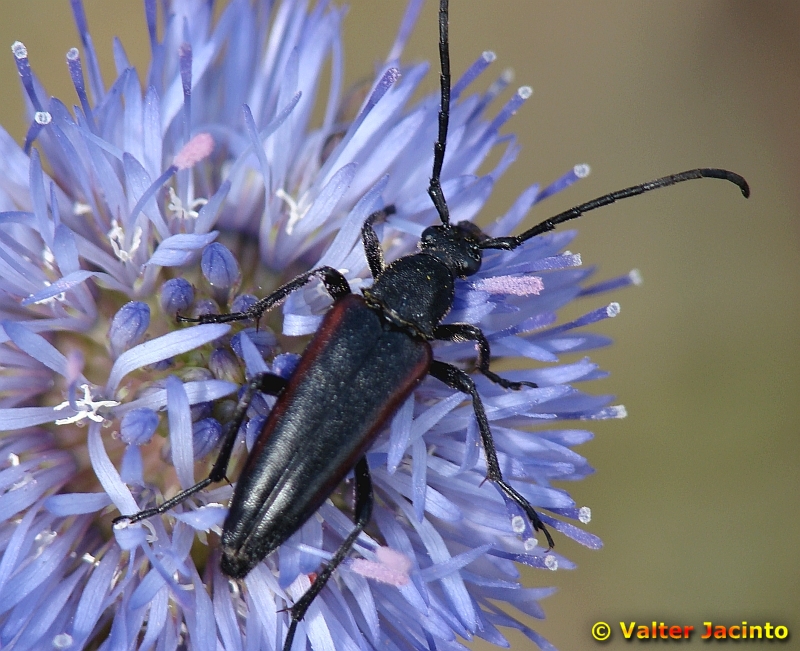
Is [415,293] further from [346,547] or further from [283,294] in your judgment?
[346,547]

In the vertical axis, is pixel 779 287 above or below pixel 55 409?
below

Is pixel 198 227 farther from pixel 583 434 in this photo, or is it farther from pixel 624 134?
pixel 624 134

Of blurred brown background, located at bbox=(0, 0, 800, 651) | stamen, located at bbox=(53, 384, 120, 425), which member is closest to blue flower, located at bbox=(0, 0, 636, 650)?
stamen, located at bbox=(53, 384, 120, 425)

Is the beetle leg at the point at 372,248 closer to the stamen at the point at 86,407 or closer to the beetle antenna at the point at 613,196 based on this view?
the beetle antenna at the point at 613,196

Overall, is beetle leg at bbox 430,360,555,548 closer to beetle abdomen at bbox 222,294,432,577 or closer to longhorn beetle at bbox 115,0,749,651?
longhorn beetle at bbox 115,0,749,651

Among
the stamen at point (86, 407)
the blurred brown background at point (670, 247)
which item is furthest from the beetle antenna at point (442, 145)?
the blurred brown background at point (670, 247)

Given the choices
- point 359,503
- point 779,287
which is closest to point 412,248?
point 359,503

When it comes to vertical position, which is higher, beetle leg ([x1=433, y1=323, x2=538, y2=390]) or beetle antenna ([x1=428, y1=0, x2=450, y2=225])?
beetle antenna ([x1=428, y1=0, x2=450, y2=225])

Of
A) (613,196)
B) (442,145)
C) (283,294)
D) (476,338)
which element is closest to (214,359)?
(283,294)
